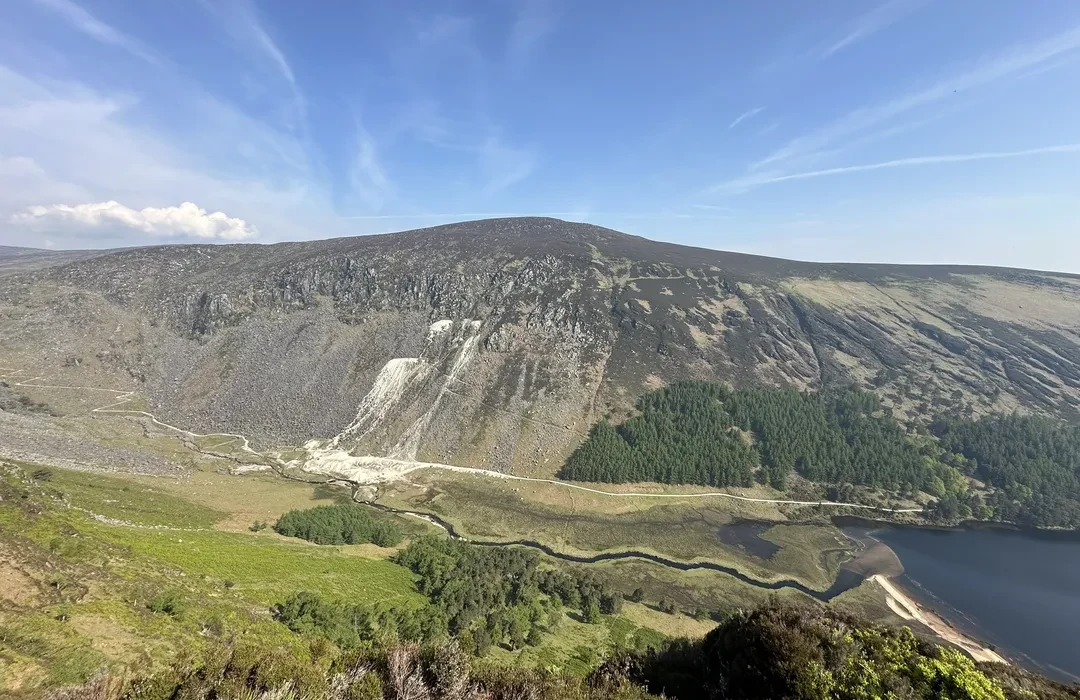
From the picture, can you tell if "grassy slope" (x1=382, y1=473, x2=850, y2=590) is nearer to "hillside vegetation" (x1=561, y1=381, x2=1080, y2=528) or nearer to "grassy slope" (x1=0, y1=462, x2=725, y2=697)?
"hillside vegetation" (x1=561, y1=381, x2=1080, y2=528)

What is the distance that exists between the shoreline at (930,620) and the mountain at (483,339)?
50193 mm

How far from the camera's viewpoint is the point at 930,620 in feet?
172

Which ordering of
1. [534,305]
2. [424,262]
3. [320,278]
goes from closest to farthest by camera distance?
1. [534,305]
2. [320,278]
3. [424,262]

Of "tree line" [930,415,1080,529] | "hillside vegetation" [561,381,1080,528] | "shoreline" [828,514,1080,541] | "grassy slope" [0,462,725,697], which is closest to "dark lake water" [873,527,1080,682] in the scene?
"shoreline" [828,514,1080,541]

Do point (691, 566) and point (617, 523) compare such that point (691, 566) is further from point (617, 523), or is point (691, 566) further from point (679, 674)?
point (679, 674)

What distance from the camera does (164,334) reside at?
401ft

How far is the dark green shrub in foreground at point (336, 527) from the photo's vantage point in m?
54.7

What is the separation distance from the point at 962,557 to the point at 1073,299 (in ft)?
507

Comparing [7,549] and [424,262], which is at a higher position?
[424,262]

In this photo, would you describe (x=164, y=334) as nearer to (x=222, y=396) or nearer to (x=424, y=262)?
(x=222, y=396)

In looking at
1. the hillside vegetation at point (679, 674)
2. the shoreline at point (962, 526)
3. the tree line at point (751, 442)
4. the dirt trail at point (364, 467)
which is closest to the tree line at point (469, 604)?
the hillside vegetation at point (679, 674)

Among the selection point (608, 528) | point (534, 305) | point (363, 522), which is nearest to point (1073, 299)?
point (534, 305)

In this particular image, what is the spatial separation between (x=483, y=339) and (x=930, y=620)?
93.2 meters

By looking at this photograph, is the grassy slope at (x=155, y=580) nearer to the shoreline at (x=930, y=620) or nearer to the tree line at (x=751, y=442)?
the shoreline at (x=930, y=620)
